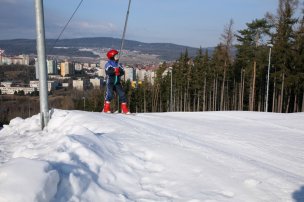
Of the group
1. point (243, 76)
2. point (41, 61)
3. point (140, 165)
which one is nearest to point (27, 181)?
point (140, 165)

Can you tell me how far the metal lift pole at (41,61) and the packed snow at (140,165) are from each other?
223 millimetres

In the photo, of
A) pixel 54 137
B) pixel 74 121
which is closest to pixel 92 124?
pixel 74 121

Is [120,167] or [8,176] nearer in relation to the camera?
[8,176]

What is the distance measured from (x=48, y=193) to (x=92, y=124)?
131 inches

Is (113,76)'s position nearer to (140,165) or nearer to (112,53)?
(112,53)

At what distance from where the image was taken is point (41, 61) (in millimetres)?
6535

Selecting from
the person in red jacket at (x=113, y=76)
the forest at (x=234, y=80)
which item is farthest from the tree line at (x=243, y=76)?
the person in red jacket at (x=113, y=76)

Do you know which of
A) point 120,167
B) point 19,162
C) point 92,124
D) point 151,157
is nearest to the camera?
point 19,162

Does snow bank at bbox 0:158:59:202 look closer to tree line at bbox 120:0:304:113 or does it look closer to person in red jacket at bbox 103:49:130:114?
person in red jacket at bbox 103:49:130:114

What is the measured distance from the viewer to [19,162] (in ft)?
10.5

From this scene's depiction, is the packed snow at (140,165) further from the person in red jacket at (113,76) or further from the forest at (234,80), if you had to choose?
the forest at (234,80)

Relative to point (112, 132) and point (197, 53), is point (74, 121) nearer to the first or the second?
point (112, 132)

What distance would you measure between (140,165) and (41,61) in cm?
332

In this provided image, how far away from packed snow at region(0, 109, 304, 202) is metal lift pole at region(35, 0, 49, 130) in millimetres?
223
